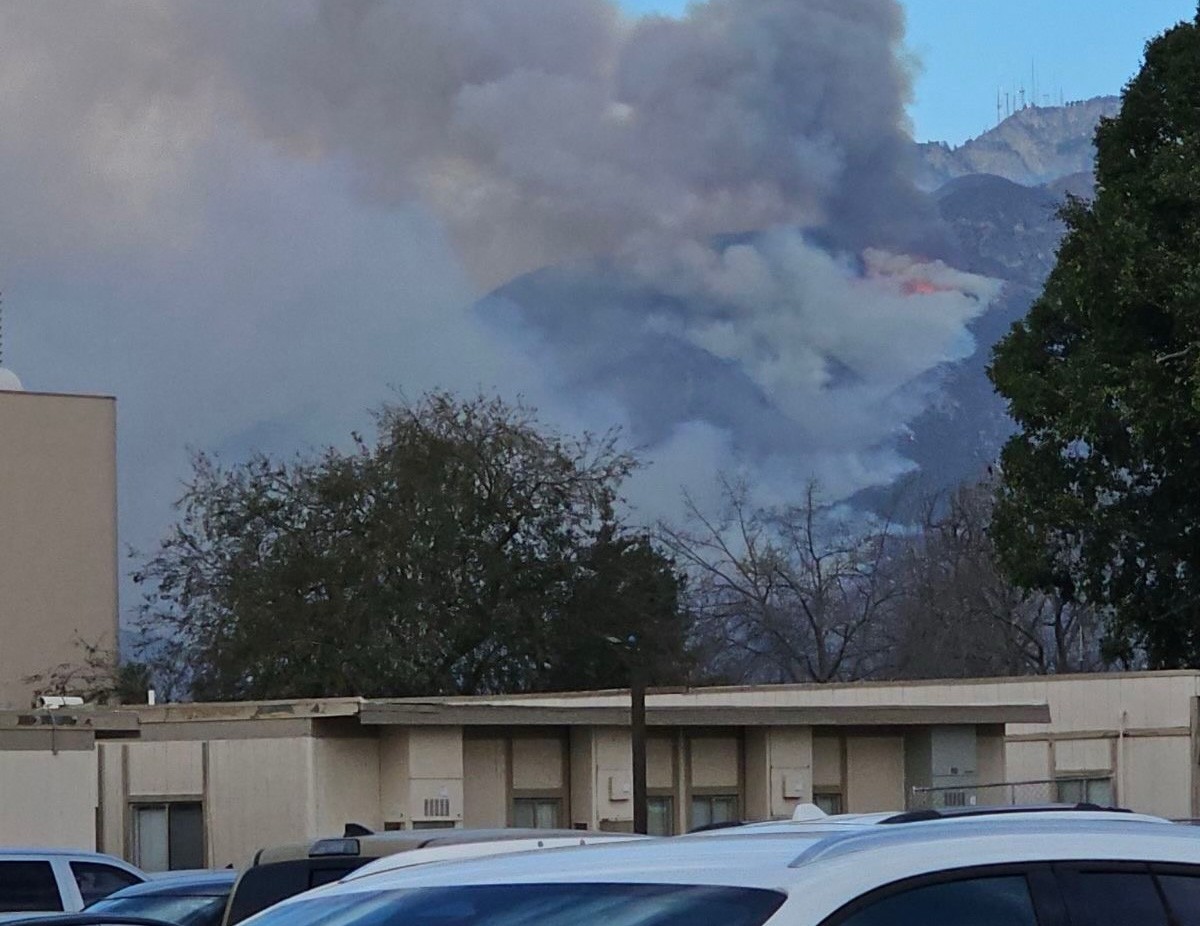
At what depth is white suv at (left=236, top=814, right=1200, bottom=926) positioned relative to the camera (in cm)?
412

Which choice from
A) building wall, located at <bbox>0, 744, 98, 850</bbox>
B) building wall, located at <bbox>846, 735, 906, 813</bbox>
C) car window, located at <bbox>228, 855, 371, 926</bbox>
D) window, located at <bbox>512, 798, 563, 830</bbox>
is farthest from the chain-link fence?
car window, located at <bbox>228, 855, 371, 926</bbox>

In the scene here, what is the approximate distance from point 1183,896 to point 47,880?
15128 millimetres

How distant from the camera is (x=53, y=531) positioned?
248 ft

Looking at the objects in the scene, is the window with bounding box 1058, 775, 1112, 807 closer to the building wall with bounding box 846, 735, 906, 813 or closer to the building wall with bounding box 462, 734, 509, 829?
the building wall with bounding box 846, 735, 906, 813

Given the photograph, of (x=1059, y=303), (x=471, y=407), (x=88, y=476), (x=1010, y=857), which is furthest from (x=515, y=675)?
(x=1010, y=857)

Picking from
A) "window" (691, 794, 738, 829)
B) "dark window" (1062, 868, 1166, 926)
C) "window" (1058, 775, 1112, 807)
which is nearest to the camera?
"dark window" (1062, 868, 1166, 926)

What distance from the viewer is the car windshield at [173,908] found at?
13656mm

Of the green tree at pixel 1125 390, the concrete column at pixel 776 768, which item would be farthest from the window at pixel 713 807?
the green tree at pixel 1125 390

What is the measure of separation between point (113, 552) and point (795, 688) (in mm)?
40902

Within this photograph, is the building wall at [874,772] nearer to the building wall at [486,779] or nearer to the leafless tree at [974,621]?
the building wall at [486,779]

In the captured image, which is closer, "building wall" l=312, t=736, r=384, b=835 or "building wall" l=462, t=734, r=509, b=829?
"building wall" l=312, t=736, r=384, b=835

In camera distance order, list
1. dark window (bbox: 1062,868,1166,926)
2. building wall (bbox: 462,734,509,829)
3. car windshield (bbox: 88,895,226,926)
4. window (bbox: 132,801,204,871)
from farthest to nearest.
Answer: window (bbox: 132,801,204,871) < building wall (bbox: 462,734,509,829) < car windshield (bbox: 88,895,226,926) < dark window (bbox: 1062,868,1166,926)

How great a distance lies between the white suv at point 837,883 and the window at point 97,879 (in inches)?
567

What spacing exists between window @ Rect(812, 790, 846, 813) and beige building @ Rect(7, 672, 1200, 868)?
0.04 metres
